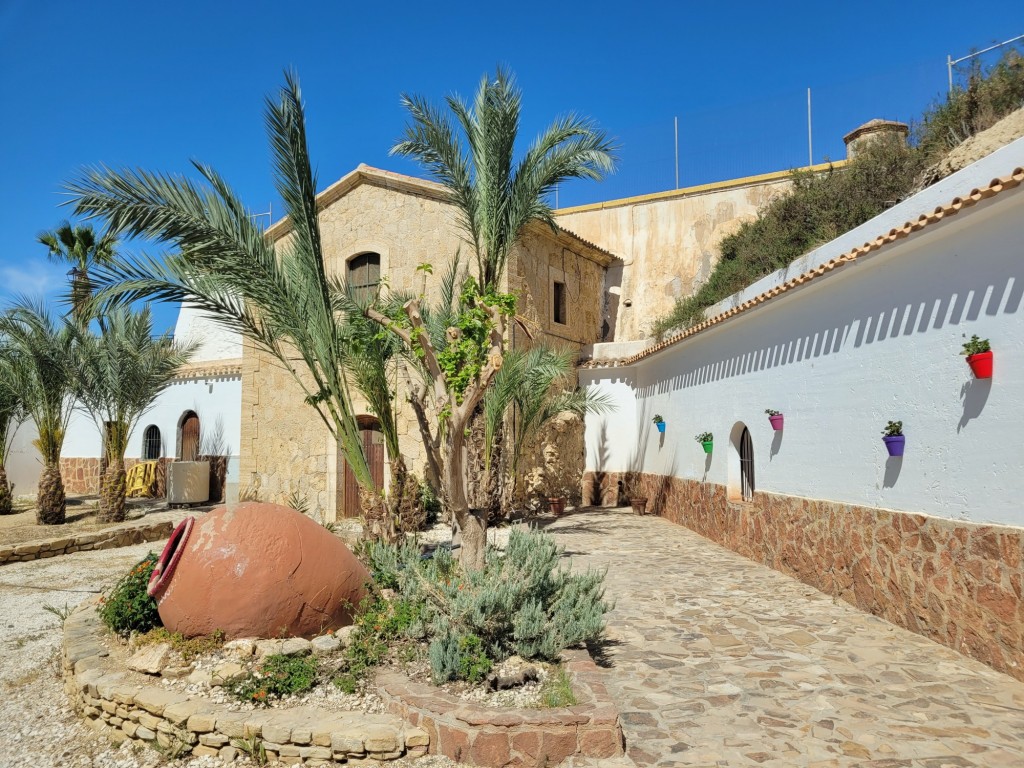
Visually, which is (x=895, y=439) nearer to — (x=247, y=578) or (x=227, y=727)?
(x=247, y=578)

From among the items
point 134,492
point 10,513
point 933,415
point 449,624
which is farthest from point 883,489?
point 134,492

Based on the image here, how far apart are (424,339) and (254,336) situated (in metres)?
2.63

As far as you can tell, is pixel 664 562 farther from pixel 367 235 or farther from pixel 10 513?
pixel 10 513

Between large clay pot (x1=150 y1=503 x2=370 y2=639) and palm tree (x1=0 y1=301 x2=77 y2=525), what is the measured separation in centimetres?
1148

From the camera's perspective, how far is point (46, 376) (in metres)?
14.8

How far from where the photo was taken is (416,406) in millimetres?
8477

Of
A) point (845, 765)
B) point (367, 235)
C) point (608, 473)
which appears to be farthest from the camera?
point (608, 473)

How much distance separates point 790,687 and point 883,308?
371cm

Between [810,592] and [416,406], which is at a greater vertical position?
[416,406]

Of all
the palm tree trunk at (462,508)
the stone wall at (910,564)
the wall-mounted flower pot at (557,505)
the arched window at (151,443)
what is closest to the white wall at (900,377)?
the stone wall at (910,564)

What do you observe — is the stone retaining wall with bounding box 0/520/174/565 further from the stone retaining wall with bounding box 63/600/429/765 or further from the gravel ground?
the stone retaining wall with bounding box 63/600/429/765

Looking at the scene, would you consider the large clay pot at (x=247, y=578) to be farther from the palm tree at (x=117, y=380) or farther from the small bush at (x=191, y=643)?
the palm tree at (x=117, y=380)

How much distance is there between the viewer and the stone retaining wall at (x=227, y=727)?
4.10 meters

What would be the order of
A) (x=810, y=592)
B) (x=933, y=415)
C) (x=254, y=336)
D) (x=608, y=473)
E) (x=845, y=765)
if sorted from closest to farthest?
(x=845, y=765) < (x=933, y=415) < (x=810, y=592) < (x=254, y=336) < (x=608, y=473)
